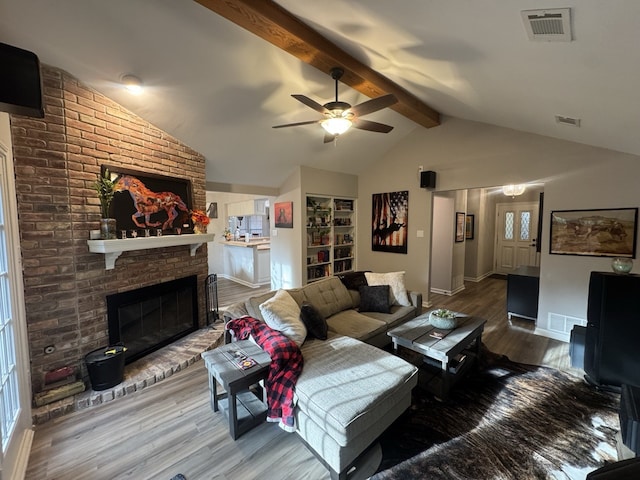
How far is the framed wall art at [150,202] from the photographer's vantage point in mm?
2916

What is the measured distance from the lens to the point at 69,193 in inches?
99.5

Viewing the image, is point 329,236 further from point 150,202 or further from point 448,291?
point 150,202

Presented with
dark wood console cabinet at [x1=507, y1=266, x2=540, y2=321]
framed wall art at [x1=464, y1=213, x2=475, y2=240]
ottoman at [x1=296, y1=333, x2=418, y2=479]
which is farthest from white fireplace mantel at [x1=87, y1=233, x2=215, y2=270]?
framed wall art at [x1=464, y1=213, x2=475, y2=240]

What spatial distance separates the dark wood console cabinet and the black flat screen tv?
Result: 18.1ft

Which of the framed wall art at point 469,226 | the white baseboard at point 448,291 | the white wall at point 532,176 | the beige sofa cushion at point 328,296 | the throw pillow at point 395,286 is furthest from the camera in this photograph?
the framed wall art at point 469,226

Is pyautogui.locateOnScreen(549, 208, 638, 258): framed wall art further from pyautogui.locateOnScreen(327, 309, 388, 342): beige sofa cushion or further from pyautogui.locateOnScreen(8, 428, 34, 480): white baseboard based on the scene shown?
pyautogui.locateOnScreen(8, 428, 34, 480): white baseboard

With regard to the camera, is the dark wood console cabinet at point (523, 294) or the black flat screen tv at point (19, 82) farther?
the dark wood console cabinet at point (523, 294)

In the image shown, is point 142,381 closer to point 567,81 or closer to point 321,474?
point 321,474

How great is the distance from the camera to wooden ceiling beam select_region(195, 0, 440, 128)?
6.39 feet

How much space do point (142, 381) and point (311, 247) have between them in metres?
3.35

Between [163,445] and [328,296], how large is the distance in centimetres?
204

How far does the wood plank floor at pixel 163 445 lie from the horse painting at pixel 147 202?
177 centimetres

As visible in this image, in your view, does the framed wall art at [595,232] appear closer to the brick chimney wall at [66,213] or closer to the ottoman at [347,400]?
the ottoman at [347,400]

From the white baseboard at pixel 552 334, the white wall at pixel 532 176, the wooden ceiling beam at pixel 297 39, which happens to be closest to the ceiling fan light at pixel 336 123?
the wooden ceiling beam at pixel 297 39
